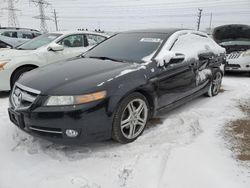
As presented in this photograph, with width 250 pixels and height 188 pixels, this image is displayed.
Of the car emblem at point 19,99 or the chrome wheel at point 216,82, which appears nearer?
the car emblem at point 19,99

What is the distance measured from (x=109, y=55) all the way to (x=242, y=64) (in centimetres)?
500

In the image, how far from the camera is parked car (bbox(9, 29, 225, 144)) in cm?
305

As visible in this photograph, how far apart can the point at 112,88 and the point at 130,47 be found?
1.34 meters

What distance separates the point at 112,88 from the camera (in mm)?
3211

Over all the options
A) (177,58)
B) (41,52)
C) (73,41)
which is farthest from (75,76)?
(73,41)

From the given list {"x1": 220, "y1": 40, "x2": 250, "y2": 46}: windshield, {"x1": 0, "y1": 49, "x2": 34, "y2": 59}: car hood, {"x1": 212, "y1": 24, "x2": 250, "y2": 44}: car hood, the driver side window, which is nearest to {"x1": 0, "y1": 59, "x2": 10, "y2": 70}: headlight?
{"x1": 0, "y1": 49, "x2": 34, "y2": 59}: car hood

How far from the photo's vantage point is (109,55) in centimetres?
433

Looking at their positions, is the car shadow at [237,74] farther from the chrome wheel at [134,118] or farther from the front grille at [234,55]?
the chrome wheel at [134,118]

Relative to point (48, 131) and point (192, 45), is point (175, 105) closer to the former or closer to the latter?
point (192, 45)

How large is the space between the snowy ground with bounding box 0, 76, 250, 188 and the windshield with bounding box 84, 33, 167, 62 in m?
1.07

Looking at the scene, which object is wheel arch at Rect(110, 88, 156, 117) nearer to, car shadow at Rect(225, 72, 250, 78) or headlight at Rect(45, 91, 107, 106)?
headlight at Rect(45, 91, 107, 106)

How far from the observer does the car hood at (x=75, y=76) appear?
3.13 m

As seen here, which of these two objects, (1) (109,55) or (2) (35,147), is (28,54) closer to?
(1) (109,55)

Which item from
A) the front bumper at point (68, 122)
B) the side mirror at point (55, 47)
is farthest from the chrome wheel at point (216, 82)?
the side mirror at point (55, 47)
